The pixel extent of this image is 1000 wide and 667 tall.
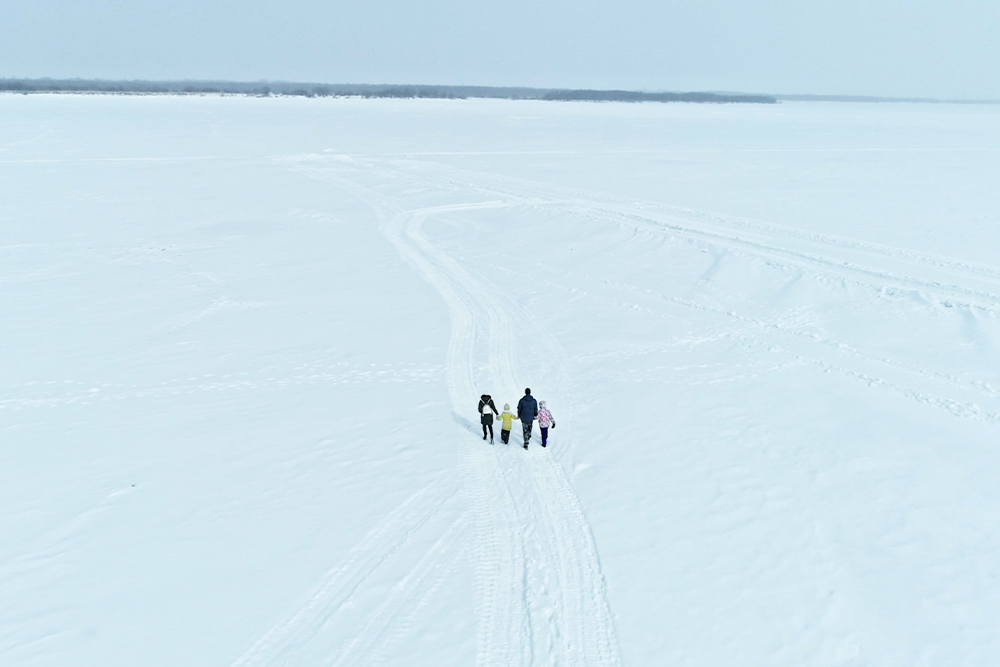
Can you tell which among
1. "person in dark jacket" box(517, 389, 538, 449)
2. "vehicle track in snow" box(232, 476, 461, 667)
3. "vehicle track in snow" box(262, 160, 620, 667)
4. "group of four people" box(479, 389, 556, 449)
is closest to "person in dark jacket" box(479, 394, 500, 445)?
"group of four people" box(479, 389, 556, 449)

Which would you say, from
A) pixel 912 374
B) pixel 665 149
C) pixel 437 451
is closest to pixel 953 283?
pixel 912 374

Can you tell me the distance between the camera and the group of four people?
10.7m

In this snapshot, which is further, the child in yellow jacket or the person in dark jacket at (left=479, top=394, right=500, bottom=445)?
the person in dark jacket at (left=479, top=394, right=500, bottom=445)

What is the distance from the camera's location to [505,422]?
35.8 ft

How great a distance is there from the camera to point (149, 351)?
1541 centimetres

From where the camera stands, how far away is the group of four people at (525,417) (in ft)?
35.2

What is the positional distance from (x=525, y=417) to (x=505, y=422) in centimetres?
36

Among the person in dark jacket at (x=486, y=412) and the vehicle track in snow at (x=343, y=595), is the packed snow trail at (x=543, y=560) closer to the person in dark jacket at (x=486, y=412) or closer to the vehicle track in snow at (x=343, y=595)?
the person in dark jacket at (x=486, y=412)

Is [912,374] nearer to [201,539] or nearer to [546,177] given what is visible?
[201,539]

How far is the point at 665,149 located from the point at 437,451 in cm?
4095

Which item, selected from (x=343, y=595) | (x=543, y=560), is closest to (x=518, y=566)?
(x=543, y=560)

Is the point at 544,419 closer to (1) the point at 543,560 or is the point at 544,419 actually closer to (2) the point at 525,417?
(2) the point at 525,417

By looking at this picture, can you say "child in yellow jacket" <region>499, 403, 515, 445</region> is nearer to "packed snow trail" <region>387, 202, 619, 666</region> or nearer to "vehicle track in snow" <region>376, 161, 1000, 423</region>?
"packed snow trail" <region>387, 202, 619, 666</region>

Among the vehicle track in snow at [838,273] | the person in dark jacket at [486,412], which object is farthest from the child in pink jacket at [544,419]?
the vehicle track in snow at [838,273]
